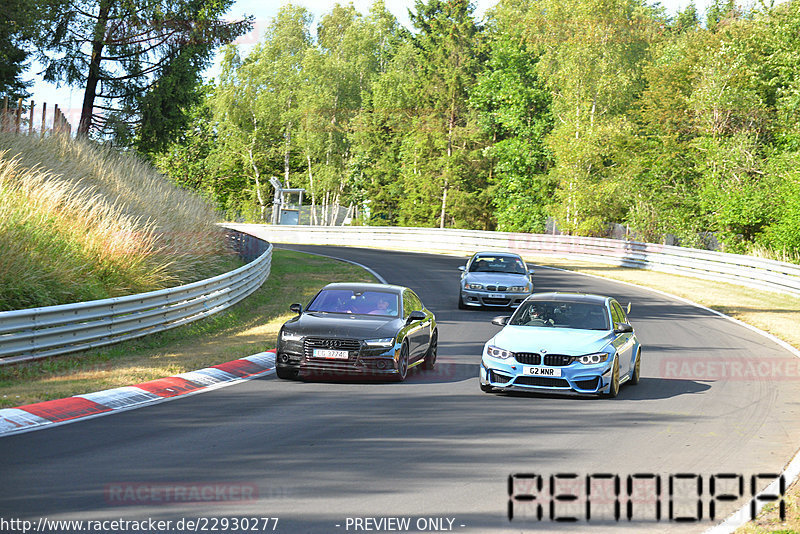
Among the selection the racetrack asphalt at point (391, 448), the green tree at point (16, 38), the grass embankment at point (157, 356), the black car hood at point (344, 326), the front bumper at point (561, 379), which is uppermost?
the green tree at point (16, 38)

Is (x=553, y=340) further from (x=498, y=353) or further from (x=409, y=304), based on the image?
(x=409, y=304)

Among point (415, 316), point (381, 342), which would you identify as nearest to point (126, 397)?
point (381, 342)

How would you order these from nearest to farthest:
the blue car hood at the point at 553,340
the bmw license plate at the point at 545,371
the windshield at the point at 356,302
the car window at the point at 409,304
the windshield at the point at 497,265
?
the bmw license plate at the point at 545,371, the blue car hood at the point at 553,340, the windshield at the point at 356,302, the car window at the point at 409,304, the windshield at the point at 497,265

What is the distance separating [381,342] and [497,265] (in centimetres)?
1414

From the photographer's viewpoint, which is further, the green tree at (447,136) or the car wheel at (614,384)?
the green tree at (447,136)

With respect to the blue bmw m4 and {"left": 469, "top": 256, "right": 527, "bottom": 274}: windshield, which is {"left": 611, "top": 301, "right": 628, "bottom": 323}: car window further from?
{"left": 469, "top": 256, "right": 527, "bottom": 274}: windshield

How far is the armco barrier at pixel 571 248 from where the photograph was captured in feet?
120

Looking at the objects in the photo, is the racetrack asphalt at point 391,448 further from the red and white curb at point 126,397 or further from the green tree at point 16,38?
the green tree at point 16,38

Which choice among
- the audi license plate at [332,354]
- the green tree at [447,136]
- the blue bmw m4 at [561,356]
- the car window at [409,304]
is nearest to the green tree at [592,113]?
the green tree at [447,136]

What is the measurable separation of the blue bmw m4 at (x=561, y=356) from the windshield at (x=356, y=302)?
2.09 m

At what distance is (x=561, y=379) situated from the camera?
12781mm

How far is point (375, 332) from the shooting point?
46.1 feet

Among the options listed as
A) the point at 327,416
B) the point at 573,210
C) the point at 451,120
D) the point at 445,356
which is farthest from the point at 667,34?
the point at 327,416

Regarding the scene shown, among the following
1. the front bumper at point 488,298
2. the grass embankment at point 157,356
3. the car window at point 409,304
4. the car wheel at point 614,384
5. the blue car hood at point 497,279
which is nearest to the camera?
the grass embankment at point 157,356
